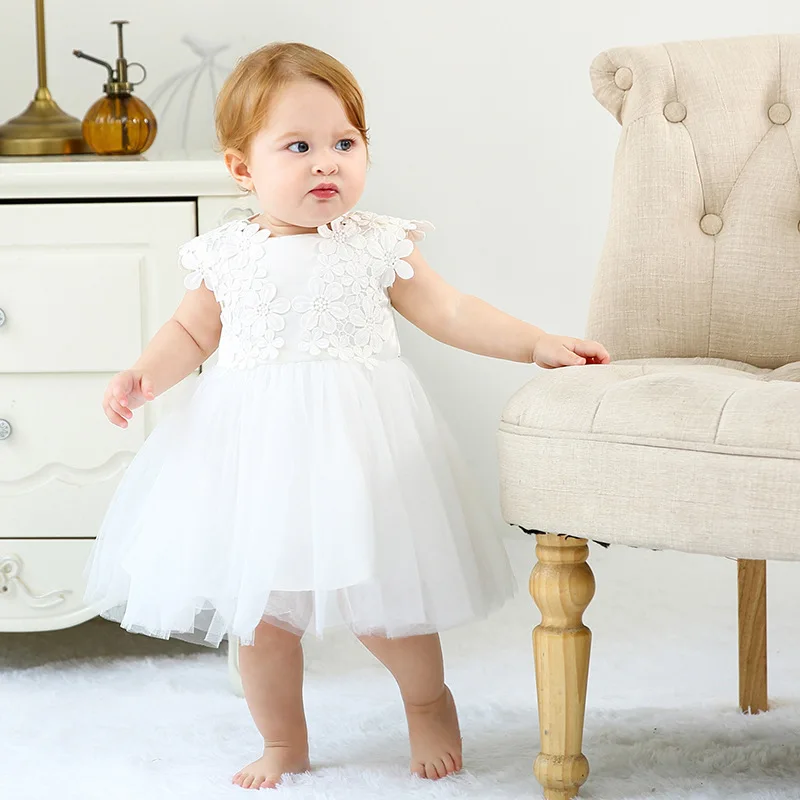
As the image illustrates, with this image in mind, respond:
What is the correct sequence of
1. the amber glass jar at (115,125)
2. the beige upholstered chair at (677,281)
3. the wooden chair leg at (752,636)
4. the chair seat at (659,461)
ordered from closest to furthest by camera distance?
the chair seat at (659,461) < the beige upholstered chair at (677,281) < the wooden chair leg at (752,636) < the amber glass jar at (115,125)

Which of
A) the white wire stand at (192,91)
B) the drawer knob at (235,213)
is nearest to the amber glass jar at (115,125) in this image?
the drawer knob at (235,213)

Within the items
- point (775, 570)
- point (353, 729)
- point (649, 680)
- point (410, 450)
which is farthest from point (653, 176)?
point (775, 570)

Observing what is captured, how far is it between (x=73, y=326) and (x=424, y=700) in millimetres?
629

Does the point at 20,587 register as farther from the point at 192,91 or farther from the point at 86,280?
the point at 192,91

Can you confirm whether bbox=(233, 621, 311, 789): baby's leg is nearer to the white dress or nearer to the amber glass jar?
the white dress

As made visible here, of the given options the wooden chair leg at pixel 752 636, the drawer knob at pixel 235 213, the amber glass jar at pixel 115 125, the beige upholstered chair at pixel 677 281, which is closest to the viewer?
the beige upholstered chair at pixel 677 281

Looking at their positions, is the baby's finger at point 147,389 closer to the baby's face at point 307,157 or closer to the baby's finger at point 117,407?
the baby's finger at point 117,407

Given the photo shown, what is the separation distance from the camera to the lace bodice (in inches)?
44.0

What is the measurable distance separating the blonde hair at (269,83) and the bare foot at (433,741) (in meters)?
0.57

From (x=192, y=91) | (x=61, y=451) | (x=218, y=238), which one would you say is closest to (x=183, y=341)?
(x=218, y=238)


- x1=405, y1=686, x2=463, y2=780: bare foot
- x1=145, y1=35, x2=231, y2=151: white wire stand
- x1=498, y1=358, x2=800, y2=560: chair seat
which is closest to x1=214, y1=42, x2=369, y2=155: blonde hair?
x1=498, y1=358, x2=800, y2=560: chair seat

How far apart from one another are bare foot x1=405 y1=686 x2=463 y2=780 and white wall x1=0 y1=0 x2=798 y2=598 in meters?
0.91

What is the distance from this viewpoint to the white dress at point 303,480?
1.05 m

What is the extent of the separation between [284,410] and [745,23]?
4.33 ft
